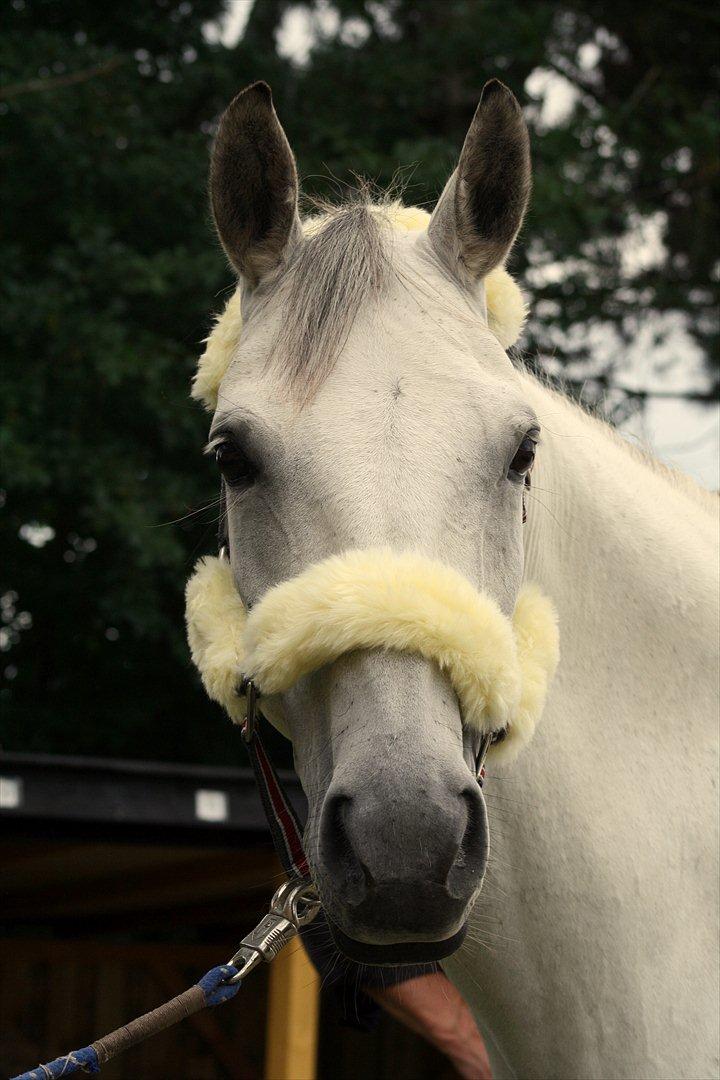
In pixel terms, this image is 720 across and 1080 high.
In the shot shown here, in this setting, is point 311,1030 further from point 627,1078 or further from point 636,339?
point 636,339

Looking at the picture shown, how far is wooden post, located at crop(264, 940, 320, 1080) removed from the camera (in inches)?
176

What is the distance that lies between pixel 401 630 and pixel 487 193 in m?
1.01

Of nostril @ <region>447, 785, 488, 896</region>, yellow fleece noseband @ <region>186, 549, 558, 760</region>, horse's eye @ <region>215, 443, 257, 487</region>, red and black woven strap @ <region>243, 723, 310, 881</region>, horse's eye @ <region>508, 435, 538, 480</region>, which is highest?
horse's eye @ <region>508, 435, 538, 480</region>

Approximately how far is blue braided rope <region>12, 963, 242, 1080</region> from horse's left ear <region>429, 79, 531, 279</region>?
4.72 feet

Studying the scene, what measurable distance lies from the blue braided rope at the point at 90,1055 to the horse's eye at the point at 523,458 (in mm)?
1037

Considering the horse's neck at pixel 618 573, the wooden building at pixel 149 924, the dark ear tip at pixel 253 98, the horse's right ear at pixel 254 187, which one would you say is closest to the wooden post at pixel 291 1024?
the wooden building at pixel 149 924

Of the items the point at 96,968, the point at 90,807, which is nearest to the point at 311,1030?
the point at 90,807

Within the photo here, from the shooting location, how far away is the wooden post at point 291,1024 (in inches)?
176

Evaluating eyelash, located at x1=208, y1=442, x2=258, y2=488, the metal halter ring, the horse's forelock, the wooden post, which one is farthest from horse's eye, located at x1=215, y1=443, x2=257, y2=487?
the wooden post

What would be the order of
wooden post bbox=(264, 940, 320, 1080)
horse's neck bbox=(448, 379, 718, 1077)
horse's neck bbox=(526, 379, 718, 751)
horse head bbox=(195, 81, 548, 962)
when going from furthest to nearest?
wooden post bbox=(264, 940, 320, 1080), horse's neck bbox=(526, 379, 718, 751), horse's neck bbox=(448, 379, 718, 1077), horse head bbox=(195, 81, 548, 962)

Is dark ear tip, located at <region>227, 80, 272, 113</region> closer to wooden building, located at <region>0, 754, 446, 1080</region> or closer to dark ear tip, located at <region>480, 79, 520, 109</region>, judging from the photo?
dark ear tip, located at <region>480, 79, 520, 109</region>

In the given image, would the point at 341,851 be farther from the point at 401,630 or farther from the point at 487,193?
the point at 487,193

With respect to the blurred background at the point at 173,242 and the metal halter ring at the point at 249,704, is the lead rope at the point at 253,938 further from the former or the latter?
the blurred background at the point at 173,242

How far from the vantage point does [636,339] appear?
931 cm
